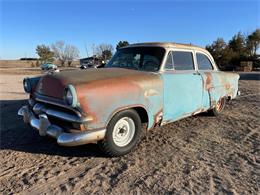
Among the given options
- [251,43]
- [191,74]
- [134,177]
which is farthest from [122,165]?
[251,43]

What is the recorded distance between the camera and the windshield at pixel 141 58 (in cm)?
498

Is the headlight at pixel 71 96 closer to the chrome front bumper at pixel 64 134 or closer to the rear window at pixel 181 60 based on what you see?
the chrome front bumper at pixel 64 134

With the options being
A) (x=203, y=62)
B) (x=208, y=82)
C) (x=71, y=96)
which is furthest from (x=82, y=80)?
(x=203, y=62)

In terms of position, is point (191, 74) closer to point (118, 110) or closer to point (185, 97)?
point (185, 97)

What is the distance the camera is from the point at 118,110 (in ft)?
12.6

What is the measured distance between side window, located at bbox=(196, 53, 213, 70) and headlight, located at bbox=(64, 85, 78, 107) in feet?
11.1

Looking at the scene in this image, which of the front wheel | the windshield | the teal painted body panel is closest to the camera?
the front wheel

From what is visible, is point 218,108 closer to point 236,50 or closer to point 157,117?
point 157,117

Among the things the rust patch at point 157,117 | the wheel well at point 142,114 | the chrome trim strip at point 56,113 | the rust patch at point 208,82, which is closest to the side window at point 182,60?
the rust patch at point 208,82

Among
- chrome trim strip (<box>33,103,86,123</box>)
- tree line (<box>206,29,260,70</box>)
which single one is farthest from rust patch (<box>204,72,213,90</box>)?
tree line (<box>206,29,260,70</box>)

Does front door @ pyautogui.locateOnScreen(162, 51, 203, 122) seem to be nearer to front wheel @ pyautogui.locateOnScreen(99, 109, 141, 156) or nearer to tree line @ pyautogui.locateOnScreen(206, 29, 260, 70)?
front wheel @ pyautogui.locateOnScreen(99, 109, 141, 156)

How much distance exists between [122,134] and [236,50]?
4424cm

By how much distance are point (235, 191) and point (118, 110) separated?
72.6 inches

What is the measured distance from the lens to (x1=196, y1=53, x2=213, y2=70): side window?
599cm
